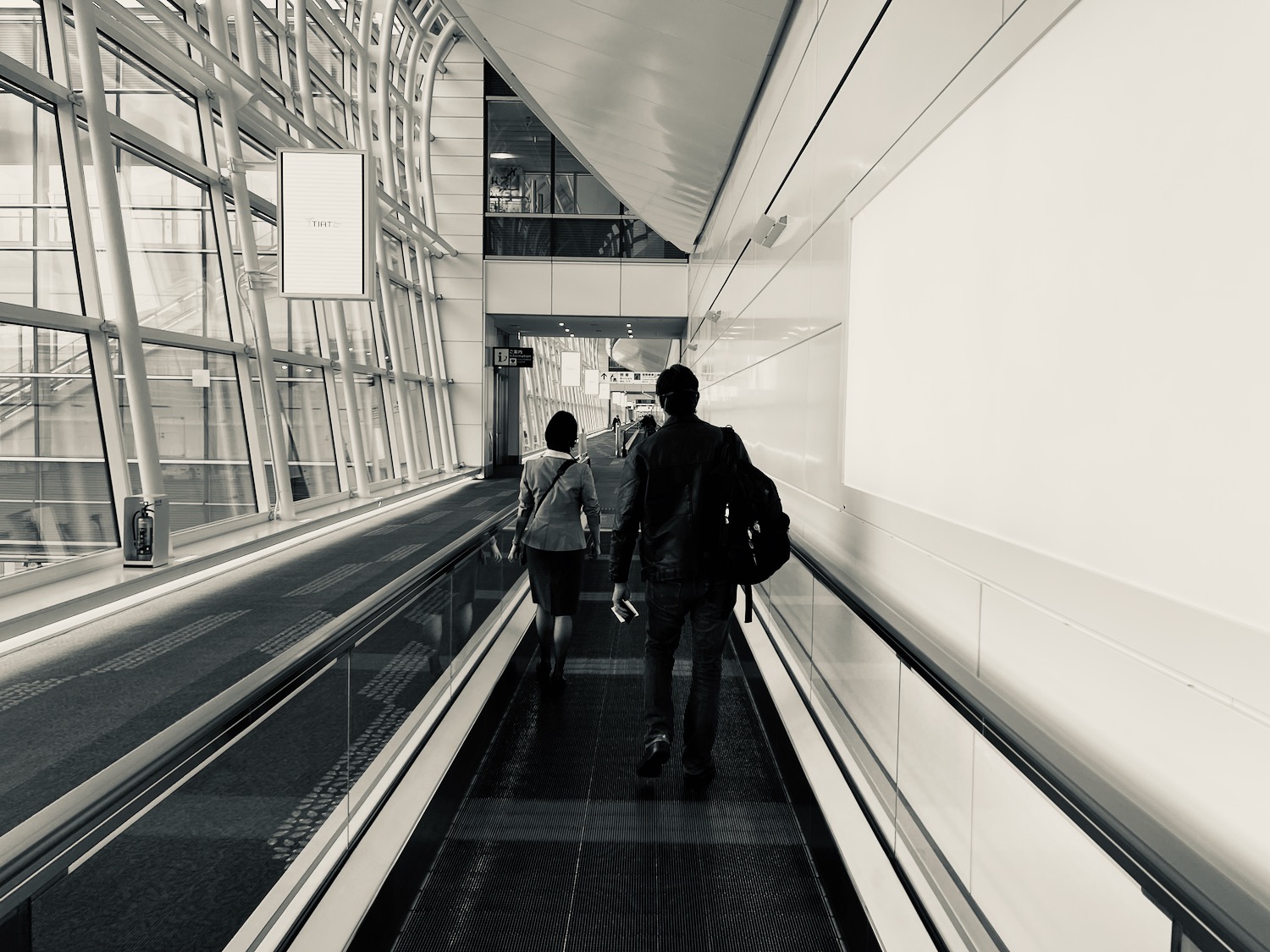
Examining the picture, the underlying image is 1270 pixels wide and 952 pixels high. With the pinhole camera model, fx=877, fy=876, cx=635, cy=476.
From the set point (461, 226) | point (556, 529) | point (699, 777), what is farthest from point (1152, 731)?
point (461, 226)

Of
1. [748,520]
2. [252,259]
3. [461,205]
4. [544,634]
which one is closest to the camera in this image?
[748,520]

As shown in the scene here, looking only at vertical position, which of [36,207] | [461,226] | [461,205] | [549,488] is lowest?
[549,488]

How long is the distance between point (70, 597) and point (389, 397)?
36.1 feet

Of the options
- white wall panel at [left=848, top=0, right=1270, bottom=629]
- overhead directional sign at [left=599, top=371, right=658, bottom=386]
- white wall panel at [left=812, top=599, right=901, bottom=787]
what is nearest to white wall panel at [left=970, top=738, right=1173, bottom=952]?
white wall panel at [left=848, top=0, right=1270, bottom=629]

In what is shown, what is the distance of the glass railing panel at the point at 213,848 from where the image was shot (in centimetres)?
139

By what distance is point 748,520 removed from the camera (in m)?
3.79

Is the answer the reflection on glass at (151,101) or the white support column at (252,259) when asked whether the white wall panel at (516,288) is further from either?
the reflection on glass at (151,101)

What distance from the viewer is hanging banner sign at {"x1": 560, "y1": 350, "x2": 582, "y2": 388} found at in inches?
872

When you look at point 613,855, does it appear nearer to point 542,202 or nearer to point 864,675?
point 864,675

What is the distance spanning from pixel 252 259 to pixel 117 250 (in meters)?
2.80

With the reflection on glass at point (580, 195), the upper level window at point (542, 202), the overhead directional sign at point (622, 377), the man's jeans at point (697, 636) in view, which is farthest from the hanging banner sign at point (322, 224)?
the overhead directional sign at point (622, 377)

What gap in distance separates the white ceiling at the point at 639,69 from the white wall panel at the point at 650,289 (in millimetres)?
8180

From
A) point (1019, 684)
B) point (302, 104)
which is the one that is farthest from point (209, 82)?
point (1019, 684)

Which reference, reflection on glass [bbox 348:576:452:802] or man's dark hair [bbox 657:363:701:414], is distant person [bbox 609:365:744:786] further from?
reflection on glass [bbox 348:576:452:802]
